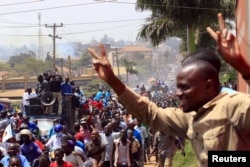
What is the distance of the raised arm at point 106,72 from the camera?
2.81 meters

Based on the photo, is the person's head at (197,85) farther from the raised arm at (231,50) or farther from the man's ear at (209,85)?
the raised arm at (231,50)

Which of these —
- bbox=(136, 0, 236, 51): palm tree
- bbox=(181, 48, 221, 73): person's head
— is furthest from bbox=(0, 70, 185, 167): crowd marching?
bbox=(136, 0, 236, 51): palm tree

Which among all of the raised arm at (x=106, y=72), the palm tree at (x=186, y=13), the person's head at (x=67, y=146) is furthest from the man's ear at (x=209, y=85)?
the palm tree at (x=186, y=13)

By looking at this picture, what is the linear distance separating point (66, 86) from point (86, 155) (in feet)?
27.6

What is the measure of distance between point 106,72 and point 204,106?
0.51m

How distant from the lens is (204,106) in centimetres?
263

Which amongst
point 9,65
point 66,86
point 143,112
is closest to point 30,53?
point 9,65

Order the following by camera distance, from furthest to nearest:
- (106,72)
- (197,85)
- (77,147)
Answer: (77,147), (106,72), (197,85)

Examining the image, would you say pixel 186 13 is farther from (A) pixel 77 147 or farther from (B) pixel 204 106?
(B) pixel 204 106

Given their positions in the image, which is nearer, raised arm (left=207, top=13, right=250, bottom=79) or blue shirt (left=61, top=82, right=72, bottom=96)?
raised arm (left=207, top=13, right=250, bottom=79)

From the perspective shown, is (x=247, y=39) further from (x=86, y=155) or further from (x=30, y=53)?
(x=30, y=53)

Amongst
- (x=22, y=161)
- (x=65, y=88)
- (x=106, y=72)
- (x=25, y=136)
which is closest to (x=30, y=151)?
(x=25, y=136)

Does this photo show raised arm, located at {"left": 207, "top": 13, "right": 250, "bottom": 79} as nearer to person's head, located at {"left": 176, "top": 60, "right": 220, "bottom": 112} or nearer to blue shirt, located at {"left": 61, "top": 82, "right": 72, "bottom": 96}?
person's head, located at {"left": 176, "top": 60, "right": 220, "bottom": 112}

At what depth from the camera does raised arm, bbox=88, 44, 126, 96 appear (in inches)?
110
